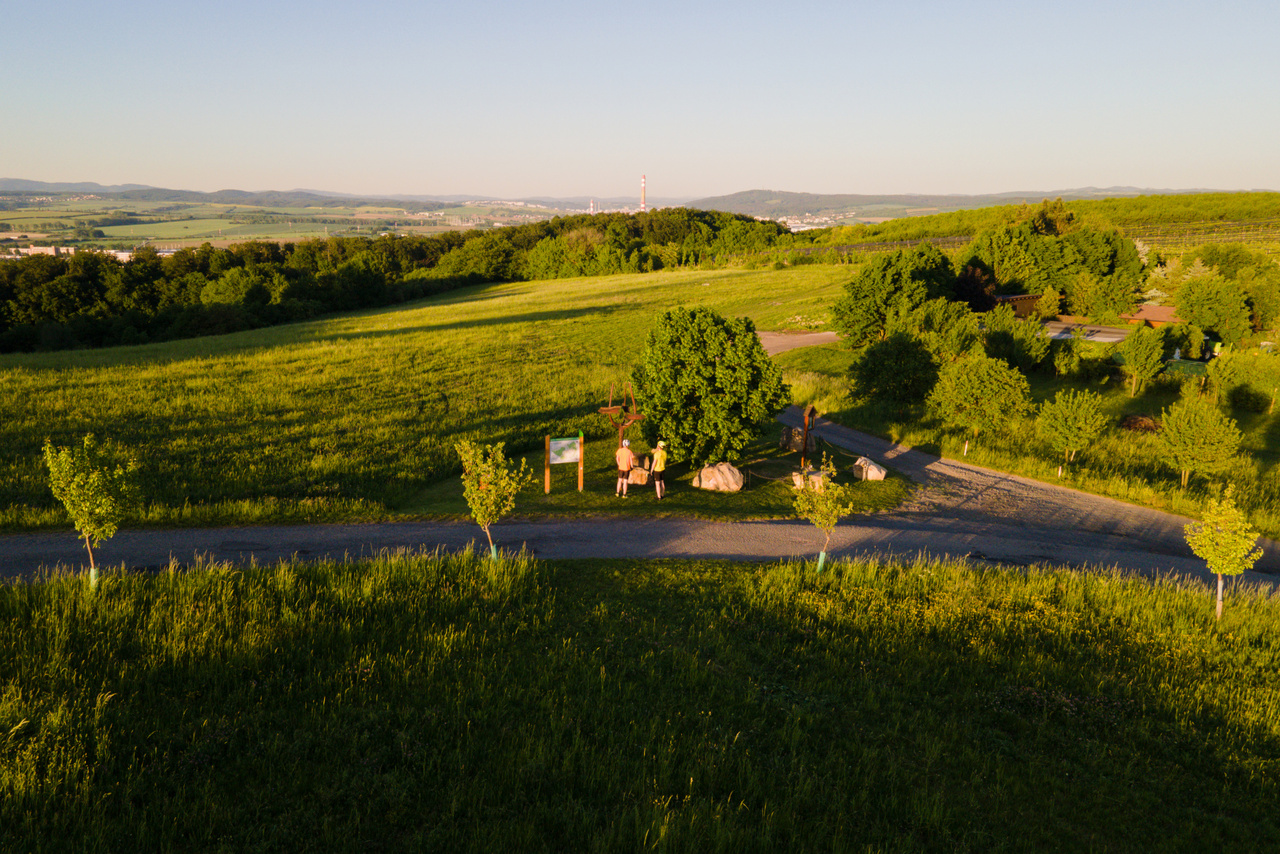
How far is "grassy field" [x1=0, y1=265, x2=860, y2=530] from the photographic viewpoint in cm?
1695

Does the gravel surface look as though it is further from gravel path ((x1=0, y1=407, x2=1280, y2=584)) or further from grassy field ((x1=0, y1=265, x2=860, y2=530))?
grassy field ((x1=0, y1=265, x2=860, y2=530))

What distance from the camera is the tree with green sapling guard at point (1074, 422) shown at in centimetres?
2258

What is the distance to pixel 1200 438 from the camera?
20.7 meters

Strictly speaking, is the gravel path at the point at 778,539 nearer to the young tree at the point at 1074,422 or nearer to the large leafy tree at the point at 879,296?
the young tree at the point at 1074,422

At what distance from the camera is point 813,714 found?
28.0ft

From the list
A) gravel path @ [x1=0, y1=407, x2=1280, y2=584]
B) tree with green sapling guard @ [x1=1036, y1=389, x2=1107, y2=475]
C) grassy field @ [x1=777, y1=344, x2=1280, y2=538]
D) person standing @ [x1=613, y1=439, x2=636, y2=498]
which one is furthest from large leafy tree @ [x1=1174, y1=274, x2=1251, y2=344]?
person standing @ [x1=613, y1=439, x2=636, y2=498]

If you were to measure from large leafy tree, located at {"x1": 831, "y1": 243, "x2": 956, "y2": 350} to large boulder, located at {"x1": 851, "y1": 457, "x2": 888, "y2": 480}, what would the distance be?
20961 mm

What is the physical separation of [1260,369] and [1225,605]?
26.3 meters

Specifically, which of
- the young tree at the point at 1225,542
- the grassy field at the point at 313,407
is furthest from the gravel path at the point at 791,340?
the young tree at the point at 1225,542

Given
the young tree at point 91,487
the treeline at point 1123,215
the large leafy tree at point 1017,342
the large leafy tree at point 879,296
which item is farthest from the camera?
the treeline at point 1123,215

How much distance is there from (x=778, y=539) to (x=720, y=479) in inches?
161

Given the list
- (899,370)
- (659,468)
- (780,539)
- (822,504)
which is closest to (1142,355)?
(899,370)

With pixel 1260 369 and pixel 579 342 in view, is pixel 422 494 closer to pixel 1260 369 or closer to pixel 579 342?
pixel 579 342

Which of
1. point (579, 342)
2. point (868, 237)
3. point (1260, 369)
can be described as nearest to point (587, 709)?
point (1260, 369)
